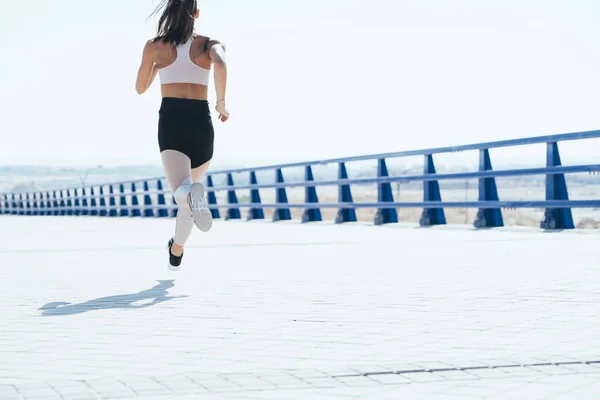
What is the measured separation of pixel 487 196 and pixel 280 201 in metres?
8.09

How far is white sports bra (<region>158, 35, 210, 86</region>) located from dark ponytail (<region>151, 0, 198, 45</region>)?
69 millimetres

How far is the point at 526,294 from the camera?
22.1 ft

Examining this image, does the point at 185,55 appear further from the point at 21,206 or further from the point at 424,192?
the point at 21,206

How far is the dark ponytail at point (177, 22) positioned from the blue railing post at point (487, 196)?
782 centimetres

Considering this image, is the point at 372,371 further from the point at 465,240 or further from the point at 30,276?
the point at 465,240

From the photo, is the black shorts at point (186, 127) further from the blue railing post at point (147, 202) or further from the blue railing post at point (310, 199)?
the blue railing post at point (147, 202)

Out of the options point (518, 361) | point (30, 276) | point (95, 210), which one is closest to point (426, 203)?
point (30, 276)

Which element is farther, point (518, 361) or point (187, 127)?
point (187, 127)

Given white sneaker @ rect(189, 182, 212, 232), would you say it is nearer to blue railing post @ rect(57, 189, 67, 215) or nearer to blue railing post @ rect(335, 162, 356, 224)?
blue railing post @ rect(335, 162, 356, 224)

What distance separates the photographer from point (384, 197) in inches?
707

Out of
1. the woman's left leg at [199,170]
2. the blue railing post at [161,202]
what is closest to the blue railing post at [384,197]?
the woman's left leg at [199,170]

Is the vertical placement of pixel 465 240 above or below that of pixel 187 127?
below

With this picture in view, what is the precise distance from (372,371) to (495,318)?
1635mm

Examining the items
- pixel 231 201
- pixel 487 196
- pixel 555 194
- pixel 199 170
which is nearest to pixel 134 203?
pixel 231 201
